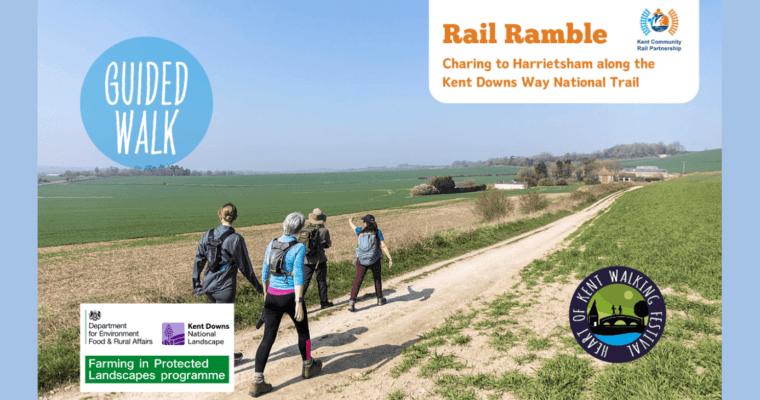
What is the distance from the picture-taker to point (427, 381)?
503 centimetres

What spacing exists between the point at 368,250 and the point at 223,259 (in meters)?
3.75

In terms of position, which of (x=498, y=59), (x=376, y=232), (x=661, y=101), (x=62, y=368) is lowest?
Result: (x=62, y=368)

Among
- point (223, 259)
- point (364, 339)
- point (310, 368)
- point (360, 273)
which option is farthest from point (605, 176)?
point (223, 259)

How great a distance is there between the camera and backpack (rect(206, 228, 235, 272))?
17.0 feet

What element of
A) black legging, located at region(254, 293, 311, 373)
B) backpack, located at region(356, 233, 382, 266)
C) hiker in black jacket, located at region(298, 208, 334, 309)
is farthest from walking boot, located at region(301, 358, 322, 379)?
backpack, located at region(356, 233, 382, 266)

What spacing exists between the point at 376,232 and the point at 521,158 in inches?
→ 5297

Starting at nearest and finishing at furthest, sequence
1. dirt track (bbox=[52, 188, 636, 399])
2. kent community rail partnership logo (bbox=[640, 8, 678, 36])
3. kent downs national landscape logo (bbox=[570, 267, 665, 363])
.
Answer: dirt track (bbox=[52, 188, 636, 399]) → kent downs national landscape logo (bbox=[570, 267, 665, 363]) → kent community rail partnership logo (bbox=[640, 8, 678, 36])

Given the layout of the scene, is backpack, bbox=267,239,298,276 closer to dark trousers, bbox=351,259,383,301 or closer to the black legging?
the black legging

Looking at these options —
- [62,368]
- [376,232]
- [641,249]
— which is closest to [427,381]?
[376,232]

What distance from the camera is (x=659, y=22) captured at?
6.57 metres

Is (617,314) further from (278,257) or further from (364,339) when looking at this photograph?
(278,257)

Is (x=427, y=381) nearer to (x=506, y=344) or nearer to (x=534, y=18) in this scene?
(x=506, y=344)

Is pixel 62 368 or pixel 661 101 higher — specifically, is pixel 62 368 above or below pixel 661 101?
below

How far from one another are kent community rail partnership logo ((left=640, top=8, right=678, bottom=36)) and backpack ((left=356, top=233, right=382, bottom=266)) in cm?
678
